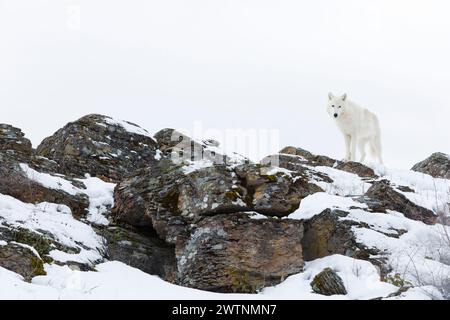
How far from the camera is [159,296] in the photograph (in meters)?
6.77

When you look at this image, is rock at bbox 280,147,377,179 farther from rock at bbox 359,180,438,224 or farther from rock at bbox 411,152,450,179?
rock at bbox 359,180,438,224

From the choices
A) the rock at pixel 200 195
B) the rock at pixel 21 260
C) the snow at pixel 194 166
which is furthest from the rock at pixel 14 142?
the rock at pixel 21 260

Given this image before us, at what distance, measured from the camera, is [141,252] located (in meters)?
9.20

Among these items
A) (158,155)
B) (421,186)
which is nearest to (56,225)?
(158,155)

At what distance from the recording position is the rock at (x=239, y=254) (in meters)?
8.21

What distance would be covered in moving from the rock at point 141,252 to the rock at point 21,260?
182 centimetres

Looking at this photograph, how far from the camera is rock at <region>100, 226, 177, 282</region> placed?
354 inches

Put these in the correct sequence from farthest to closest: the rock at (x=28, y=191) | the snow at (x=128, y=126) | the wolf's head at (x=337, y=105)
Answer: the wolf's head at (x=337, y=105) → the snow at (x=128, y=126) → the rock at (x=28, y=191)

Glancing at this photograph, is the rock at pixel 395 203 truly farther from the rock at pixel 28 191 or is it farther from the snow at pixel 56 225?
the rock at pixel 28 191

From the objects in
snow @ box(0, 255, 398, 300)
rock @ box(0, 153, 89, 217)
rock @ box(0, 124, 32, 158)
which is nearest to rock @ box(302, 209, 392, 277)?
snow @ box(0, 255, 398, 300)

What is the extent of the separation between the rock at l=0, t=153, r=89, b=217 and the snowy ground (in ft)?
0.52

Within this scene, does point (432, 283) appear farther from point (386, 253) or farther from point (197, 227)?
point (197, 227)

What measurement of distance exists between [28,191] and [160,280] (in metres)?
3.21
